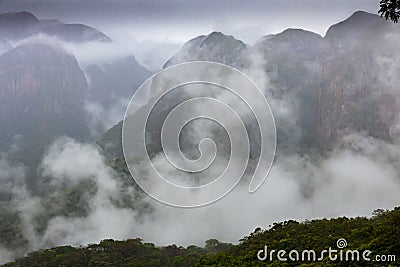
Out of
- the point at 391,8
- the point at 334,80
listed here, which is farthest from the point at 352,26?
the point at 391,8

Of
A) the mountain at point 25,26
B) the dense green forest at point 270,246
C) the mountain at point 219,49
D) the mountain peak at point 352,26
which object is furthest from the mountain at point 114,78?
the dense green forest at point 270,246

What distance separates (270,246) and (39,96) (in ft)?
121

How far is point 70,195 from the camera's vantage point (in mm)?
31438

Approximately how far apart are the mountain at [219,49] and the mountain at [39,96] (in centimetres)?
1372

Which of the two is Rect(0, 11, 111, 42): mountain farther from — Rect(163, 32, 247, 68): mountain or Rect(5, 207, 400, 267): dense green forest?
Rect(163, 32, 247, 68): mountain

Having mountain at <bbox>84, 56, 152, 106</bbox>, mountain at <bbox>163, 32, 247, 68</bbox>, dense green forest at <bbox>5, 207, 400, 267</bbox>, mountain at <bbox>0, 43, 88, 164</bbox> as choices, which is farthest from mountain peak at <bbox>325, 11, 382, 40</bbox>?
dense green forest at <bbox>5, 207, 400, 267</bbox>

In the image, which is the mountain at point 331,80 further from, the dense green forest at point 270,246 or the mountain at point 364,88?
the dense green forest at point 270,246

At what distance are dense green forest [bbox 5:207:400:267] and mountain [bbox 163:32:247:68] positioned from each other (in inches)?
775

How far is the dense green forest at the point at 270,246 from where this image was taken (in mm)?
8728

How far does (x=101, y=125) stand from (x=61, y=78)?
266 inches

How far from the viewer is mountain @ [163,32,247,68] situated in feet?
125

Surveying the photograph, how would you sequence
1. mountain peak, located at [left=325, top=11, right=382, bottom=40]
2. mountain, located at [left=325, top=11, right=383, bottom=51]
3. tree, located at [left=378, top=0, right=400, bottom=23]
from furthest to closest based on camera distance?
mountain, located at [left=325, top=11, right=383, bottom=51]
mountain peak, located at [left=325, top=11, right=382, bottom=40]
tree, located at [left=378, top=0, right=400, bottom=23]

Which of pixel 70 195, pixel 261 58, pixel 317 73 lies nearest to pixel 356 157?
pixel 317 73

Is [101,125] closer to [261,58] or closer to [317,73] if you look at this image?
[261,58]
